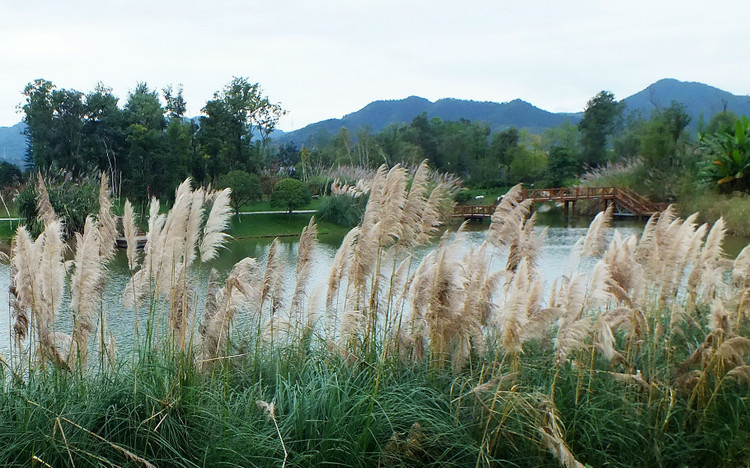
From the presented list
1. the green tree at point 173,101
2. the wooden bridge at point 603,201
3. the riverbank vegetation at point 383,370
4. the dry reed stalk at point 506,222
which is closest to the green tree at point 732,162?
the wooden bridge at point 603,201

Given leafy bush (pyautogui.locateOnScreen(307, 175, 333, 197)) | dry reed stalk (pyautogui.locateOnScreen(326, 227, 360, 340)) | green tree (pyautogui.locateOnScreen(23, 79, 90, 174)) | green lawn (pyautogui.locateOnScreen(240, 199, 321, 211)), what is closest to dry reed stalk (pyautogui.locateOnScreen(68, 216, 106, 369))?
dry reed stalk (pyautogui.locateOnScreen(326, 227, 360, 340))

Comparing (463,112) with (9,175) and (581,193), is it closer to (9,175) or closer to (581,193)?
(581,193)

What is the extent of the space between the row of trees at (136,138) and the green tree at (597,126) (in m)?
25.1

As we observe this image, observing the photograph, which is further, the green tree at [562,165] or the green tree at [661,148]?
the green tree at [562,165]

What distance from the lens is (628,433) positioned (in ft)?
11.6

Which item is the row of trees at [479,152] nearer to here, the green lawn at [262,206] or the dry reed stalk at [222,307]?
the green lawn at [262,206]

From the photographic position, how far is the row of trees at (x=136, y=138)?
28.9 meters

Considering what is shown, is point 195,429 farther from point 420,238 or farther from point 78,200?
point 78,200

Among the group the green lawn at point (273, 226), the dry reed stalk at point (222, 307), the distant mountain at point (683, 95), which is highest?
the distant mountain at point (683, 95)

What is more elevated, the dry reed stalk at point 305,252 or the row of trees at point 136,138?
the row of trees at point 136,138

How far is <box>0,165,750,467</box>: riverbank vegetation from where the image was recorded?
3.16 meters

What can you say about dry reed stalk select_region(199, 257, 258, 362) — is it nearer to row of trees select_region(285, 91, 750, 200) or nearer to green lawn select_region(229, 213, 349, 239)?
green lawn select_region(229, 213, 349, 239)

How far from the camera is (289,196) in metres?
25.7

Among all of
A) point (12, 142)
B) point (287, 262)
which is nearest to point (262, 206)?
point (287, 262)
